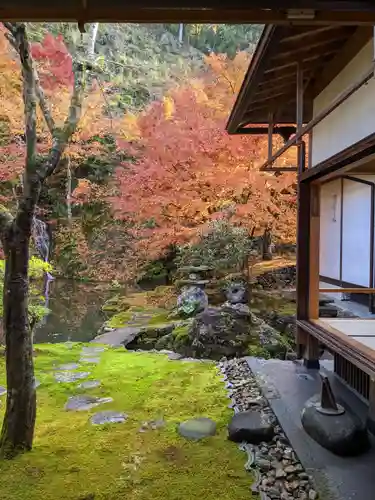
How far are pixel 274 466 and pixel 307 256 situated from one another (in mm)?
3025

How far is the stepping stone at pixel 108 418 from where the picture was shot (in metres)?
4.11

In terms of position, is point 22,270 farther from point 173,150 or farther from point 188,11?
point 173,150

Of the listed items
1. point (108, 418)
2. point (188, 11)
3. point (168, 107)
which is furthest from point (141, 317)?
point (188, 11)

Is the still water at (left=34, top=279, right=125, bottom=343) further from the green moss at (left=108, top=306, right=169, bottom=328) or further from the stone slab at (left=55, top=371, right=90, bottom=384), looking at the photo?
the stone slab at (left=55, top=371, right=90, bottom=384)

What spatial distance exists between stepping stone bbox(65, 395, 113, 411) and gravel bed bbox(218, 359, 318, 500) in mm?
1363

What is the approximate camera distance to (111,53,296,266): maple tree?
8.20 metres

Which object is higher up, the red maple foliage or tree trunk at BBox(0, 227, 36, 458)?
the red maple foliage

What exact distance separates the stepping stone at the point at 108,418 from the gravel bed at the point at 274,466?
3.69 feet

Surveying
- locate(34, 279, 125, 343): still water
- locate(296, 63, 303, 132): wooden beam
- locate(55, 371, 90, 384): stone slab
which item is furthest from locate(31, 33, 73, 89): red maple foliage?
locate(34, 279, 125, 343): still water

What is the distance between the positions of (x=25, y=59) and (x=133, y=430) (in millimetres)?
3158

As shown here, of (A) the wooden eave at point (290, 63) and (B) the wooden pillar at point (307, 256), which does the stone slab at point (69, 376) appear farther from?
(A) the wooden eave at point (290, 63)

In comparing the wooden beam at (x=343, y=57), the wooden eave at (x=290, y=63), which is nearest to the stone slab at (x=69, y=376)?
the wooden eave at (x=290, y=63)

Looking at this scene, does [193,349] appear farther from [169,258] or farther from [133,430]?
[169,258]

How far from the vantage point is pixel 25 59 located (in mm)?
3203
